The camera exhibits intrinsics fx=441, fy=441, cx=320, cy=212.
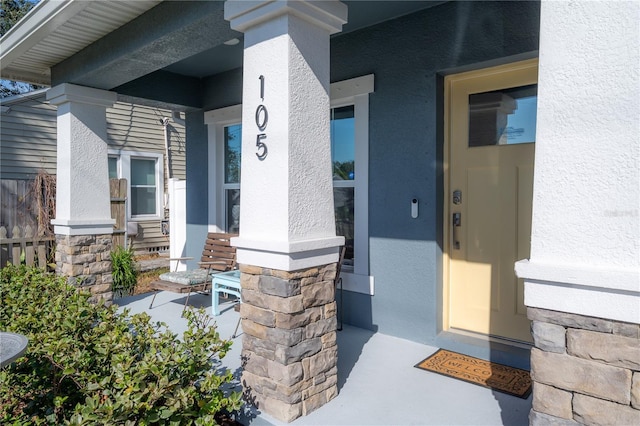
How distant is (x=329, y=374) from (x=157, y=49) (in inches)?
113

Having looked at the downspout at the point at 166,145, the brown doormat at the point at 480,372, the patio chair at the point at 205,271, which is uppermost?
the downspout at the point at 166,145

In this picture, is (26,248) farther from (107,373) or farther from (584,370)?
(584,370)

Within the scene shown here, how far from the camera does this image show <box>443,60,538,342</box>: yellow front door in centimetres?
335

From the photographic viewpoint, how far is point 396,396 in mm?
2768

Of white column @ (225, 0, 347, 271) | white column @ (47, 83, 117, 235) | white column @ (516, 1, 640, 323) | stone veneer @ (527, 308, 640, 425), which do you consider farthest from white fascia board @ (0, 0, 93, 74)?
stone veneer @ (527, 308, 640, 425)

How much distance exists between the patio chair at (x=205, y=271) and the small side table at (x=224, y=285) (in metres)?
0.18

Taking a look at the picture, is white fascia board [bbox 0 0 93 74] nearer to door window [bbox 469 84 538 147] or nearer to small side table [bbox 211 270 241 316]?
small side table [bbox 211 270 241 316]

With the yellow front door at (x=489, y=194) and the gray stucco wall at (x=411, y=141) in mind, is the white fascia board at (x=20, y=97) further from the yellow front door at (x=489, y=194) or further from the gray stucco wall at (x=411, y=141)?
the yellow front door at (x=489, y=194)

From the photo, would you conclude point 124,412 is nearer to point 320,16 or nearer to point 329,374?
point 329,374

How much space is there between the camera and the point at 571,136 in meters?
1.67

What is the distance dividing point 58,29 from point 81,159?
139 centimetres

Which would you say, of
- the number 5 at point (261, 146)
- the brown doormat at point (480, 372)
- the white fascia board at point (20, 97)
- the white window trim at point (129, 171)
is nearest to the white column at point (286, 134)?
the number 5 at point (261, 146)

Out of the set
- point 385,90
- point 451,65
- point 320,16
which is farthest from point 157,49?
point 451,65

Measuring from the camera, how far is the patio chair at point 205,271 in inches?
179
